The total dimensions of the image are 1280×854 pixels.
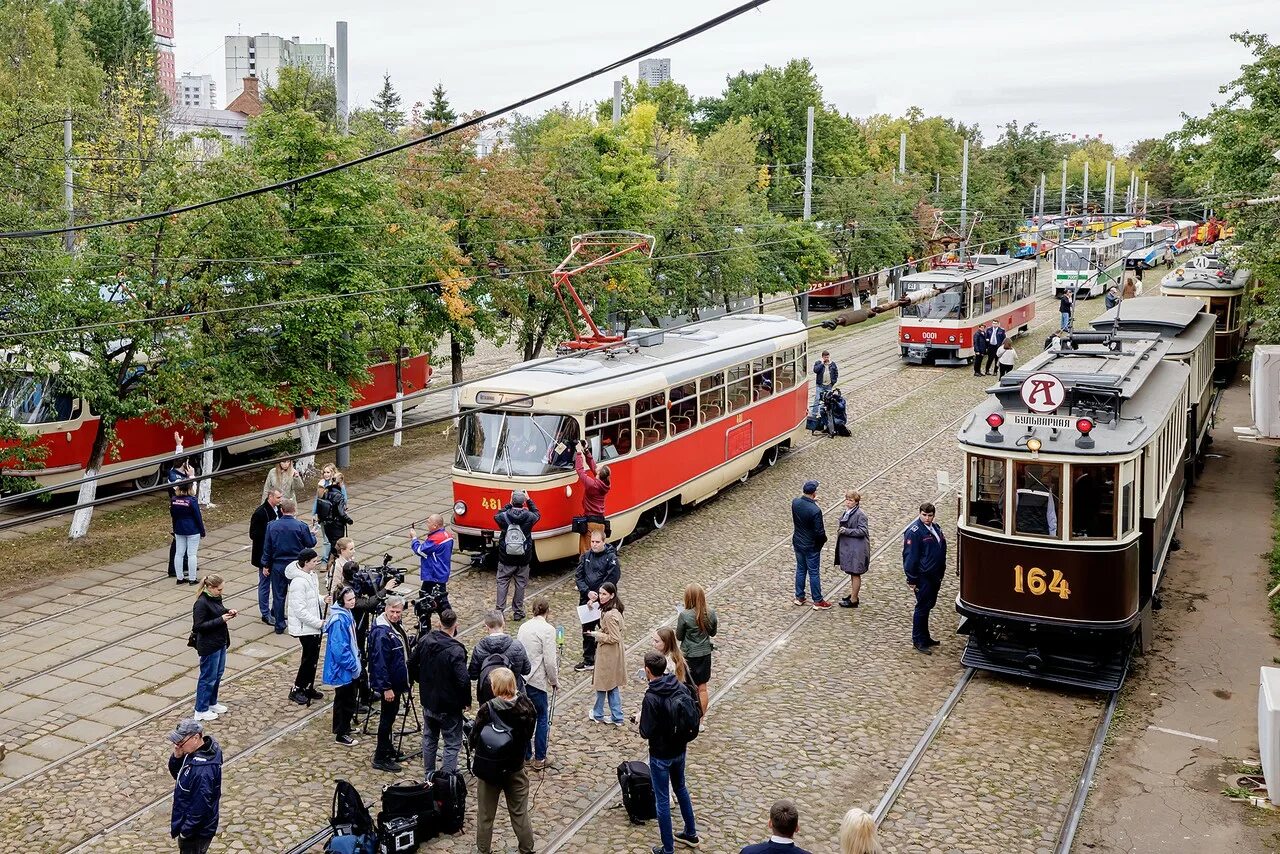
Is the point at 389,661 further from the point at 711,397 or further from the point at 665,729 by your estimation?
the point at 711,397

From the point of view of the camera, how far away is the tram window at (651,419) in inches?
755

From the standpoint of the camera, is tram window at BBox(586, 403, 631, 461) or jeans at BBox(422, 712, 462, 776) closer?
jeans at BBox(422, 712, 462, 776)

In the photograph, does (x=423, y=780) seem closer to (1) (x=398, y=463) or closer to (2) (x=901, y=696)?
(2) (x=901, y=696)

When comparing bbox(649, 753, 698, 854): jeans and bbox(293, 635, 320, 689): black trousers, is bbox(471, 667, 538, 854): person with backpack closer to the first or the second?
bbox(649, 753, 698, 854): jeans

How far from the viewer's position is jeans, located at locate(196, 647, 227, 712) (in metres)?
12.2

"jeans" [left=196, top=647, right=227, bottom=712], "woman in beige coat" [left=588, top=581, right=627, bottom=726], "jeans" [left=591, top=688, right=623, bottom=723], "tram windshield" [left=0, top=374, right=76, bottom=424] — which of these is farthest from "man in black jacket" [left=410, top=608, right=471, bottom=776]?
"tram windshield" [left=0, top=374, right=76, bottom=424]

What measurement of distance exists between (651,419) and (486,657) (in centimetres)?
920

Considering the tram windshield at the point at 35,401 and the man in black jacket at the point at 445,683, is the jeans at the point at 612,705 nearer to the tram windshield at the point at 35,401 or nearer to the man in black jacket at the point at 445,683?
the man in black jacket at the point at 445,683

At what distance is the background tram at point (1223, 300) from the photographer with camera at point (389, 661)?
87.5 feet

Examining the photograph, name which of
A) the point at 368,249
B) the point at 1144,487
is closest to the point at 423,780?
the point at 1144,487

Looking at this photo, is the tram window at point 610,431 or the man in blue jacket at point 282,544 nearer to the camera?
the man in blue jacket at point 282,544

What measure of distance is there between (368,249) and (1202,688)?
16.2m

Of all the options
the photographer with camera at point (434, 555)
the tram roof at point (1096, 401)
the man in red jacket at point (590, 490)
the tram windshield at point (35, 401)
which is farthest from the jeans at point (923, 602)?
the tram windshield at point (35, 401)

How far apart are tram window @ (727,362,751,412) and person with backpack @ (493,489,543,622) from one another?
7.40m
